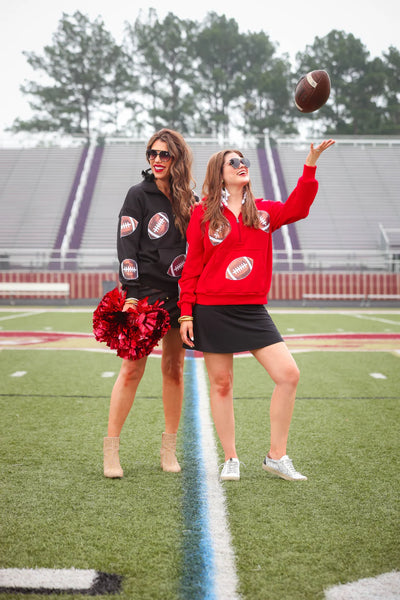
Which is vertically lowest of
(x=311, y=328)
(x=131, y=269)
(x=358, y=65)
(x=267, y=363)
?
(x=311, y=328)

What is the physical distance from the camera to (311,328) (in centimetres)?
1255

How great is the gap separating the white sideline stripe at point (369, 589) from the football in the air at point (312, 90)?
2.45 meters

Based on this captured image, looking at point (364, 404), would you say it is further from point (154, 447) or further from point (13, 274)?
point (13, 274)

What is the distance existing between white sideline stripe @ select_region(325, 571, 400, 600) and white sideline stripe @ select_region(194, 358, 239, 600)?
1.03ft

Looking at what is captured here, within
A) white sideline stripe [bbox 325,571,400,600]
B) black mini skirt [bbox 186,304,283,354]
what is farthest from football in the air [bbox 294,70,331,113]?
white sideline stripe [bbox 325,571,400,600]

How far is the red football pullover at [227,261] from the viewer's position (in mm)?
3334

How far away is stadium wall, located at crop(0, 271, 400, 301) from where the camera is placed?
69.7ft

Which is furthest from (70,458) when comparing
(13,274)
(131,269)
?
(13,274)

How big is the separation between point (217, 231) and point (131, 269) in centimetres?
47

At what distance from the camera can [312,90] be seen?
3711mm

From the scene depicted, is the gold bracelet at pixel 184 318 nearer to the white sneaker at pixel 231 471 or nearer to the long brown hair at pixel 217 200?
the long brown hair at pixel 217 200

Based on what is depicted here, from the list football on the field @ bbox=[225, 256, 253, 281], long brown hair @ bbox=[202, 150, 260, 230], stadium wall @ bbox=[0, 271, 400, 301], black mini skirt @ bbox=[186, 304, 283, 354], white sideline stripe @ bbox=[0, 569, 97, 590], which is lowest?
stadium wall @ bbox=[0, 271, 400, 301]

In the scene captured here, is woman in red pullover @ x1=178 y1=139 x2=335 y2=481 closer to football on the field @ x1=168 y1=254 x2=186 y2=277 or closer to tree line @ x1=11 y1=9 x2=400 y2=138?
football on the field @ x1=168 y1=254 x2=186 y2=277

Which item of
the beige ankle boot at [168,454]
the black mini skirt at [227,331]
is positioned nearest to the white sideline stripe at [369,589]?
the black mini skirt at [227,331]
